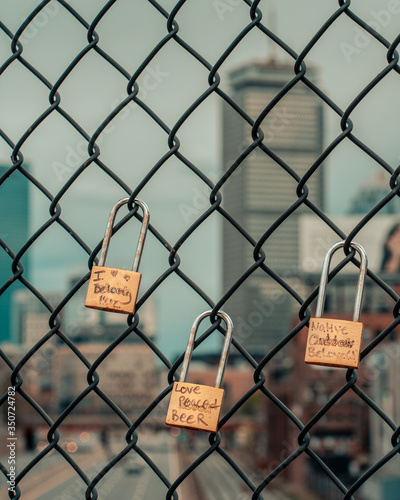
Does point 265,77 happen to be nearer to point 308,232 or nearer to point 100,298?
point 308,232

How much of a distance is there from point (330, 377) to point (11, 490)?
60806 millimetres

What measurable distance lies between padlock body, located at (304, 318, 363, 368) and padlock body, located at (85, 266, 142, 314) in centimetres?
53

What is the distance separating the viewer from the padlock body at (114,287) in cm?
211

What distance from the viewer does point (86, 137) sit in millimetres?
2469

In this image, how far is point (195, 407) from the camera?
2025 millimetres

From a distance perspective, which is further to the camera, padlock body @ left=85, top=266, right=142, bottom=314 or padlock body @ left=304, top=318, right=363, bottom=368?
padlock body @ left=85, top=266, right=142, bottom=314

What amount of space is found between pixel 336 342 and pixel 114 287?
64 centimetres

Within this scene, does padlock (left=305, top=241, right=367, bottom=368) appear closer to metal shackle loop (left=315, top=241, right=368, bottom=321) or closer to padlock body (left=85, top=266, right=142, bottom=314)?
metal shackle loop (left=315, top=241, right=368, bottom=321)

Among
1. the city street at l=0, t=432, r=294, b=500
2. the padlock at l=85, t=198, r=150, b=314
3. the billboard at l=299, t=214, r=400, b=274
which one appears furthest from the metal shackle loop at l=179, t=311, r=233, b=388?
the billboard at l=299, t=214, r=400, b=274

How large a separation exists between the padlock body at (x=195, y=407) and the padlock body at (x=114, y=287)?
294 millimetres

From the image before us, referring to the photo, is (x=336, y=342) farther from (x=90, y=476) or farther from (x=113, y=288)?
(x=90, y=476)

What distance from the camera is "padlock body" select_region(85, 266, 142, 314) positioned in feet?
→ 6.93

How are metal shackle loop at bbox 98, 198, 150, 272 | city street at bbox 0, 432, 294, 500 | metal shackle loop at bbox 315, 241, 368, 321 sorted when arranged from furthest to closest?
1. city street at bbox 0, 432, 294, 500
2. metal shackle loop at bbox 98, 198, 150, 272
3. metal shackle loop at bbox 315, 241, 368, 321

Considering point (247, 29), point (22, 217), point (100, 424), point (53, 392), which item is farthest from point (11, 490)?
point (22, 217)
